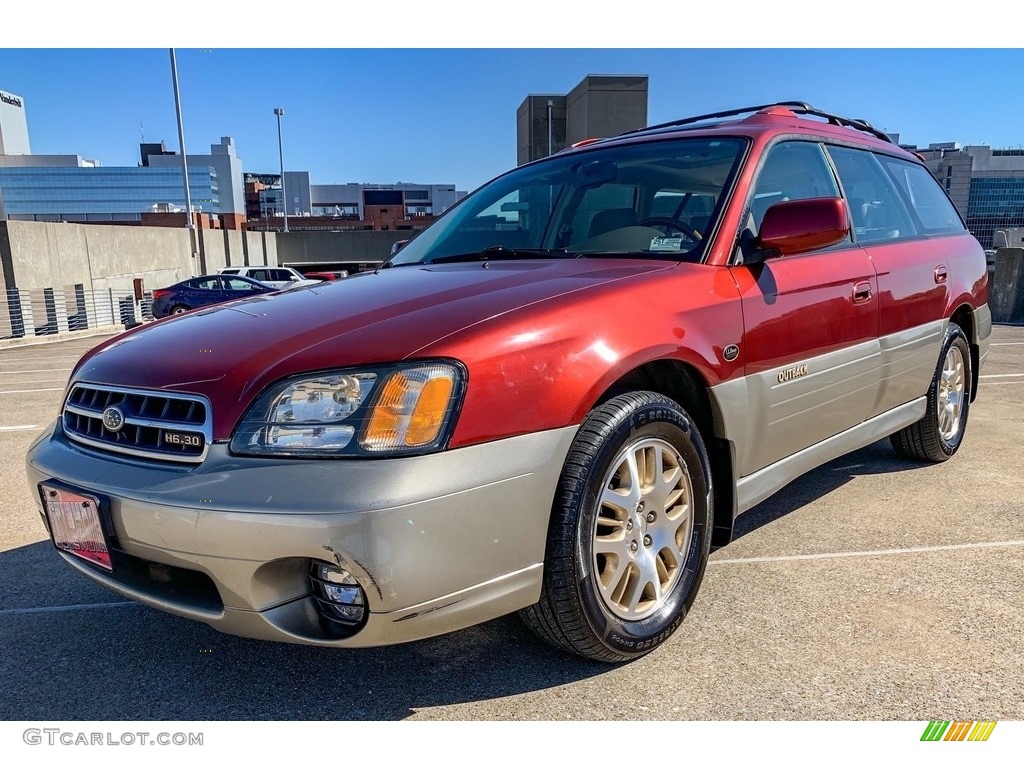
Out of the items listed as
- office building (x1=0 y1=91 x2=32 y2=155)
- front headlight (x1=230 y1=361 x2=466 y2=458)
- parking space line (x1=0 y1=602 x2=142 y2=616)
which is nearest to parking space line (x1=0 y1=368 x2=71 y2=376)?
parking space line (x1=0 y1=602 x2=142 y2=616)

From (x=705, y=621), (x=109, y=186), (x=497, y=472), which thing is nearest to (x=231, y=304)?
(x=497, y=472)

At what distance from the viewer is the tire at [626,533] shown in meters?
2.08

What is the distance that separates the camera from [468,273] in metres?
2.69

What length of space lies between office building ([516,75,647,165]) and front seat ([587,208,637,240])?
1054 centimetres

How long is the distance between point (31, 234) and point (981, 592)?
868 inches

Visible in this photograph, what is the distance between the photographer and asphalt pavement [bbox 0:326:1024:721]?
2.12 m

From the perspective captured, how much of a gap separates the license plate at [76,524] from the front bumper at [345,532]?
0.06 metres

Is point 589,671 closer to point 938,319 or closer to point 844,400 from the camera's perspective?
point 844,400

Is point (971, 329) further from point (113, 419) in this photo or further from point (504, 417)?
point (113, 419)

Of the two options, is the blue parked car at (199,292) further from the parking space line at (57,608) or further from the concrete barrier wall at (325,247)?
the concrete barrier wall at (325,247)

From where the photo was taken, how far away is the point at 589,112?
14.2 meters

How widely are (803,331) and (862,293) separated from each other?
0.56m

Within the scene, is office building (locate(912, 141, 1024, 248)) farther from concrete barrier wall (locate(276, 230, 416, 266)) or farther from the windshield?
the windshield
